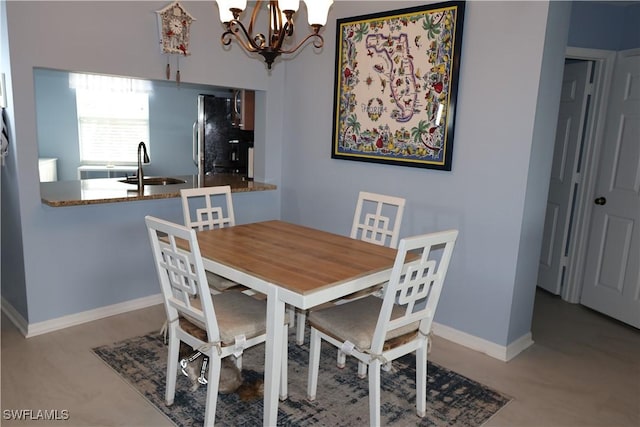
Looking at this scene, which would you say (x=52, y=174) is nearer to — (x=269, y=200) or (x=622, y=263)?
(x=269, y=200)

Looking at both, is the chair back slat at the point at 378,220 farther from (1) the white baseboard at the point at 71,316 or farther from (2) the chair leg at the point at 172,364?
(1) the white baseboard at the point at 71,316

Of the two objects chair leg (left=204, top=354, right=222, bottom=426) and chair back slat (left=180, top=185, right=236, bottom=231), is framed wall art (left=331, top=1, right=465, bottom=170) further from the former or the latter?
chair leg (left=204, top=354, right=222, bottom=426)

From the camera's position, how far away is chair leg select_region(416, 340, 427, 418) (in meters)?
2.28

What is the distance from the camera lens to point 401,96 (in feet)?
10.7

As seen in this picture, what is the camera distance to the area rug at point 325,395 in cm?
227

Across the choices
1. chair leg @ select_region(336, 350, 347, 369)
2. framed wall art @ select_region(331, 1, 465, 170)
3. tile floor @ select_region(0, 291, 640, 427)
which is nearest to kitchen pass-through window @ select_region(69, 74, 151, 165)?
tile floor @ select_region(0, 291, 640, 427)

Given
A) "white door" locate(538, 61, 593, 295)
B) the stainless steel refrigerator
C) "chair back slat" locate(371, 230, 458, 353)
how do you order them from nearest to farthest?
"chair back slat" locate(371, 230, 458, 353) → "white door" locate(538, 61, 593, 295) → the stainless steel refrigerator

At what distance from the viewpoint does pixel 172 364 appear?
2.30 metres

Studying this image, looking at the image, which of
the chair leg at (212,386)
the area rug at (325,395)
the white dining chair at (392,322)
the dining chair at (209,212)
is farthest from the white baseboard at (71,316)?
the white dining chair at (392,322)

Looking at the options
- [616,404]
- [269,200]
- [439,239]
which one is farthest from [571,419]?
[269,200]

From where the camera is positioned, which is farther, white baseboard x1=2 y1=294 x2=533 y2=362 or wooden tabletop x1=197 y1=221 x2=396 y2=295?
white baseboard x1=2 y1=294 x2=533 y2=362

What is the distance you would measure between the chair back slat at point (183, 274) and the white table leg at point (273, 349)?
0.88 feet

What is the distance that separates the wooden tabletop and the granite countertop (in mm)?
848

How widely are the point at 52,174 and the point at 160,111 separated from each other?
162 cm
